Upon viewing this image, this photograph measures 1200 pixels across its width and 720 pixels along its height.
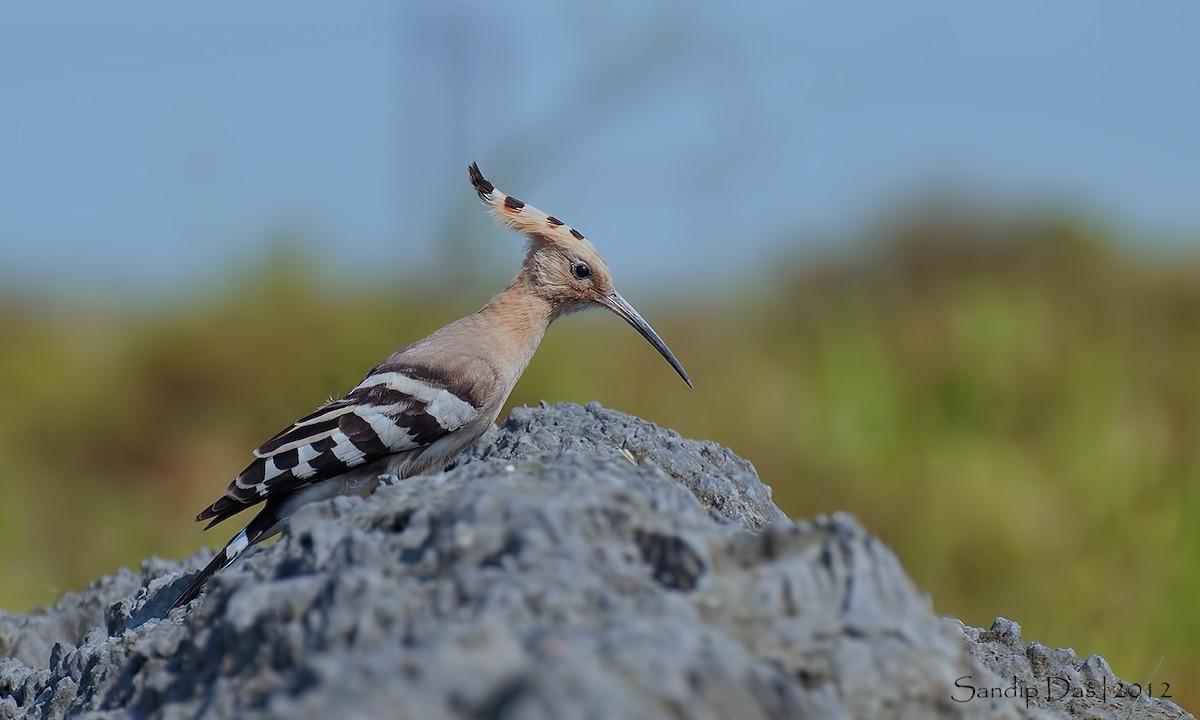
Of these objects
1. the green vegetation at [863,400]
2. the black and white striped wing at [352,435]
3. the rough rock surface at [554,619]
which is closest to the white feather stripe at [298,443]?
the black and white striped wing at [352,435]

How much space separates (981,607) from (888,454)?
1.11 metres

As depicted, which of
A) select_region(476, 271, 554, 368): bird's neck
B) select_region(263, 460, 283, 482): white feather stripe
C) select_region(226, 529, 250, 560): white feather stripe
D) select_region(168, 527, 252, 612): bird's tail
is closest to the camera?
select_region(168, 527, 252, 612): bird's tail

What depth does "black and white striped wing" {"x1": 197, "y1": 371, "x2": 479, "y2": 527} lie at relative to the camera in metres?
3.03

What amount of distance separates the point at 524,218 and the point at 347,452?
39.3 inches

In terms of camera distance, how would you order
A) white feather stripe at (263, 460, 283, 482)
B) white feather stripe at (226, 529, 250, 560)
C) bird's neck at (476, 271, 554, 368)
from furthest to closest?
bird's neck at (476, 271, 554, 368) → white feather stripe at (263, 460, 283, 482) → white feather stripe at (226, 529, 250, 560)

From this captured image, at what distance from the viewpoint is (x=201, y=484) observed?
6738 millimetres

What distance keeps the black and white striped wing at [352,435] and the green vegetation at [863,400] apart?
7.63 ft

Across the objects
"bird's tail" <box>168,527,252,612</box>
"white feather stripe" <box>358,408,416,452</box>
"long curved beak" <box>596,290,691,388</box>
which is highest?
"long curved beak" <box>596,290,691,388</box>

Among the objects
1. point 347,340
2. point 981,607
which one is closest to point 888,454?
point 981,607

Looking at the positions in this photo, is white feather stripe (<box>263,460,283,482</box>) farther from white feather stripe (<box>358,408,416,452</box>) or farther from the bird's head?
the bird's head

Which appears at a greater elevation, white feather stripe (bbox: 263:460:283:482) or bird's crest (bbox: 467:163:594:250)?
bird's crest (bbox: 467:163:594:250)

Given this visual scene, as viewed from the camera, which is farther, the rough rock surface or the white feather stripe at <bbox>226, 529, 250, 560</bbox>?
the white feather stripe at <bbox>226, 529, 250, 560</bbox>

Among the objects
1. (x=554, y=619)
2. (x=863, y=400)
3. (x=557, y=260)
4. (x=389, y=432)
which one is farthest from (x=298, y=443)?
(x=863, y=400)

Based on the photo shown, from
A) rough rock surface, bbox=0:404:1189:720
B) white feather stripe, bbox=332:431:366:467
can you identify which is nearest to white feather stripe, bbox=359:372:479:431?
white feather stripe, bbox=332:431:366:467
